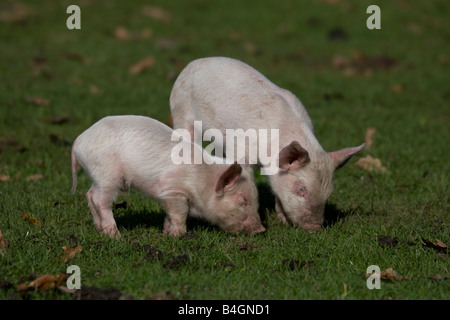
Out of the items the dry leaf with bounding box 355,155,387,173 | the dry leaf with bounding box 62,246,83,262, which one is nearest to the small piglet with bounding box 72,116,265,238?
the dry leaf with bounding box 62,246,83,262

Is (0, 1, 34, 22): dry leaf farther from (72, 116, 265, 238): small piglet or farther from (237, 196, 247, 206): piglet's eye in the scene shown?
(237, 196, 247, 206): piglet's eye

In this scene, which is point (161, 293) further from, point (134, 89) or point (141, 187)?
point (134, 89)

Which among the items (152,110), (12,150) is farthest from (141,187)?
(152,110)

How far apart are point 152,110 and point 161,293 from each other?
19.0ft

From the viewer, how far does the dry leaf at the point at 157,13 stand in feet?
52.4

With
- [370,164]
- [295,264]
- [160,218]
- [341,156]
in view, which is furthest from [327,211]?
[295,264]

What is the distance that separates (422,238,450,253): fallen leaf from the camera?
5692 millimetres

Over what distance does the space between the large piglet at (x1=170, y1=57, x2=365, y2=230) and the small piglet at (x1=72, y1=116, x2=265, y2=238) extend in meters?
0.41

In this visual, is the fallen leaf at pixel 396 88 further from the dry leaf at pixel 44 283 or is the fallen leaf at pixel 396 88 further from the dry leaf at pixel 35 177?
the dry leaf at pixel 44 283

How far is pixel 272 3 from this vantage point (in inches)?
681

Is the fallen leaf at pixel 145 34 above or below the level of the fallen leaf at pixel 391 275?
above

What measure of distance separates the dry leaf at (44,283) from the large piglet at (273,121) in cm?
224

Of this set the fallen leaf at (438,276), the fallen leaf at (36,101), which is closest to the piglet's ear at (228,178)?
the fallen leaf at (438,276)

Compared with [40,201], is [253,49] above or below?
above
